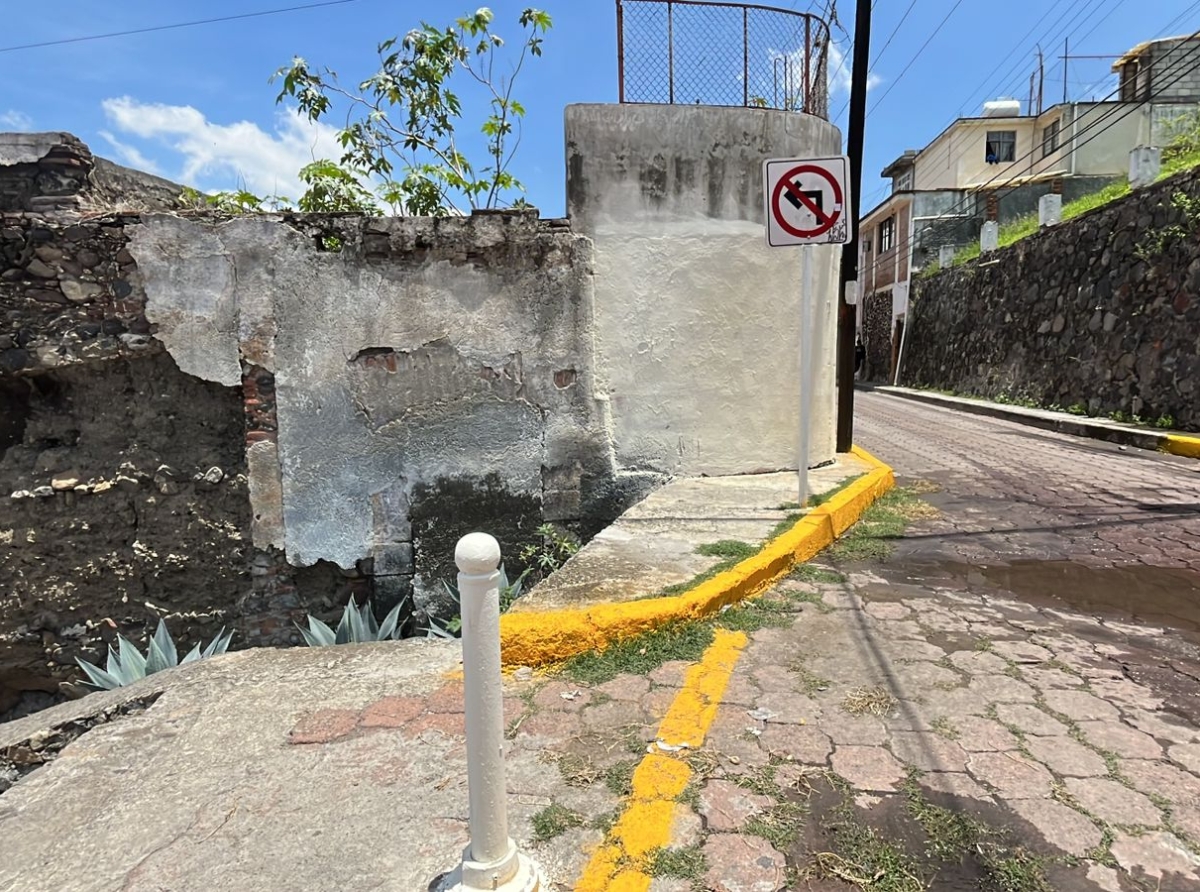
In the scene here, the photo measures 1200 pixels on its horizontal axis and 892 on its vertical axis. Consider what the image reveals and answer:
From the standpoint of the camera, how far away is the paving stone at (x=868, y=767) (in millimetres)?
2172

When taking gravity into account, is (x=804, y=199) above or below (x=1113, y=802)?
above

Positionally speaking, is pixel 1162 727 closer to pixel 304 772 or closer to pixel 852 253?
pixel 304 772

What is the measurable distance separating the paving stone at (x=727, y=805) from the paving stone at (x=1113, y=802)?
0.91 meters

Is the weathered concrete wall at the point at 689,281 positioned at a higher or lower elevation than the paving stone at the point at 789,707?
higher

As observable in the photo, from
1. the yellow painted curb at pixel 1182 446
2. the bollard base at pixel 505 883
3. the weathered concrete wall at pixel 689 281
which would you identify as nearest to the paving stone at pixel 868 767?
the bollard base at pixel 505 883

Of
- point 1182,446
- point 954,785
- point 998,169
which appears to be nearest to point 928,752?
point 954,785

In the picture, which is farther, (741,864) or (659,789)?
(659,789)

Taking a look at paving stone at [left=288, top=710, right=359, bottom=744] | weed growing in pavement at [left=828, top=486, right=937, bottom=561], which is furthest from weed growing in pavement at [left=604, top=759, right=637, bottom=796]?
weed growing in pavement at [left=828, top=486, right=937, bottom=561]

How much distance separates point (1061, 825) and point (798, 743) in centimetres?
74

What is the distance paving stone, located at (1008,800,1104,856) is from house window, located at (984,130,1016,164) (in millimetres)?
33289

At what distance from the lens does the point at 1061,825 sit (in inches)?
77.5

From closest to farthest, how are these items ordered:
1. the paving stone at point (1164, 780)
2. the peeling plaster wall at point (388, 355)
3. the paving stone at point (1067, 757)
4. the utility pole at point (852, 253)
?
the paving stone at point (1164, 780)
the paving stone at point (1067, 757)
the peeling plaster wall at point (388, 355)
the utility pole at point (852, 253)

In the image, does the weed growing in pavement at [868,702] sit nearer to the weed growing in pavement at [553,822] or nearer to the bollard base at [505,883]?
the weed growing in pavement at [553,822]

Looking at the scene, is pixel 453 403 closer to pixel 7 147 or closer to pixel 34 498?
pixel 34 498
